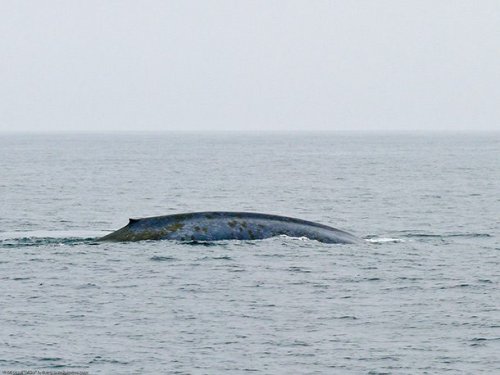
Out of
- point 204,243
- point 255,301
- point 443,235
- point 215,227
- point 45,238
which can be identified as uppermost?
point 215,227

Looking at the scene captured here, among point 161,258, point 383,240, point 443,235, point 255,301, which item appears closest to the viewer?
point 255,301

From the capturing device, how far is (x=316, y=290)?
93.3 ft

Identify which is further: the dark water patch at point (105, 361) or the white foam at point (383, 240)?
the white foam at point (383, 240)

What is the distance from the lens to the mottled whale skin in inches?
1367

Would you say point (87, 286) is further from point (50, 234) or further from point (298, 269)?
point (50, 234)

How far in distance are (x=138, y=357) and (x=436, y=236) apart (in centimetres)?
2377

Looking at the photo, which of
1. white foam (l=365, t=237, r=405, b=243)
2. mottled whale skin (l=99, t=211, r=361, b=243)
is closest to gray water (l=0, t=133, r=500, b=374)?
white foam (l=365, t=237, r=405, b=243)

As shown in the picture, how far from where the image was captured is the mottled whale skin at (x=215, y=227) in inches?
1367

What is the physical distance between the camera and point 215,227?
1373 inches

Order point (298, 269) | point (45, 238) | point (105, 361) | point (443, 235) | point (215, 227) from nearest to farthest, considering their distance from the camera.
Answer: point (105, 361) < point (298, 269) < point (215, 227) < point (45, 238) < point (443, 235)

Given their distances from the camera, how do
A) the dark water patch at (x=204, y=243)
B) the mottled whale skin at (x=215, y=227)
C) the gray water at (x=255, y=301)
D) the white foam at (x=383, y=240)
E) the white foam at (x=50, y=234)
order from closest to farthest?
the gray water at (x=255, y=301) → the dark water patch at (x=204, y=243) → the mottled whale skin at (x=215, y=227) → the white foam at (x=383, y=240) → the white foam at (x=50, y=234)

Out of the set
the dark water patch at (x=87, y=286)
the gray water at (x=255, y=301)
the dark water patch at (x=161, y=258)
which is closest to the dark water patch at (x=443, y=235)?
the gray water at (x=255, y=301)

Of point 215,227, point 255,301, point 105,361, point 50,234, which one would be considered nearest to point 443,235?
point 215,227

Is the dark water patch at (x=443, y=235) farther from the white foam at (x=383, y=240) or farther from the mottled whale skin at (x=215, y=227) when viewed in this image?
the mottled whale skin at (x=215, y=227)
